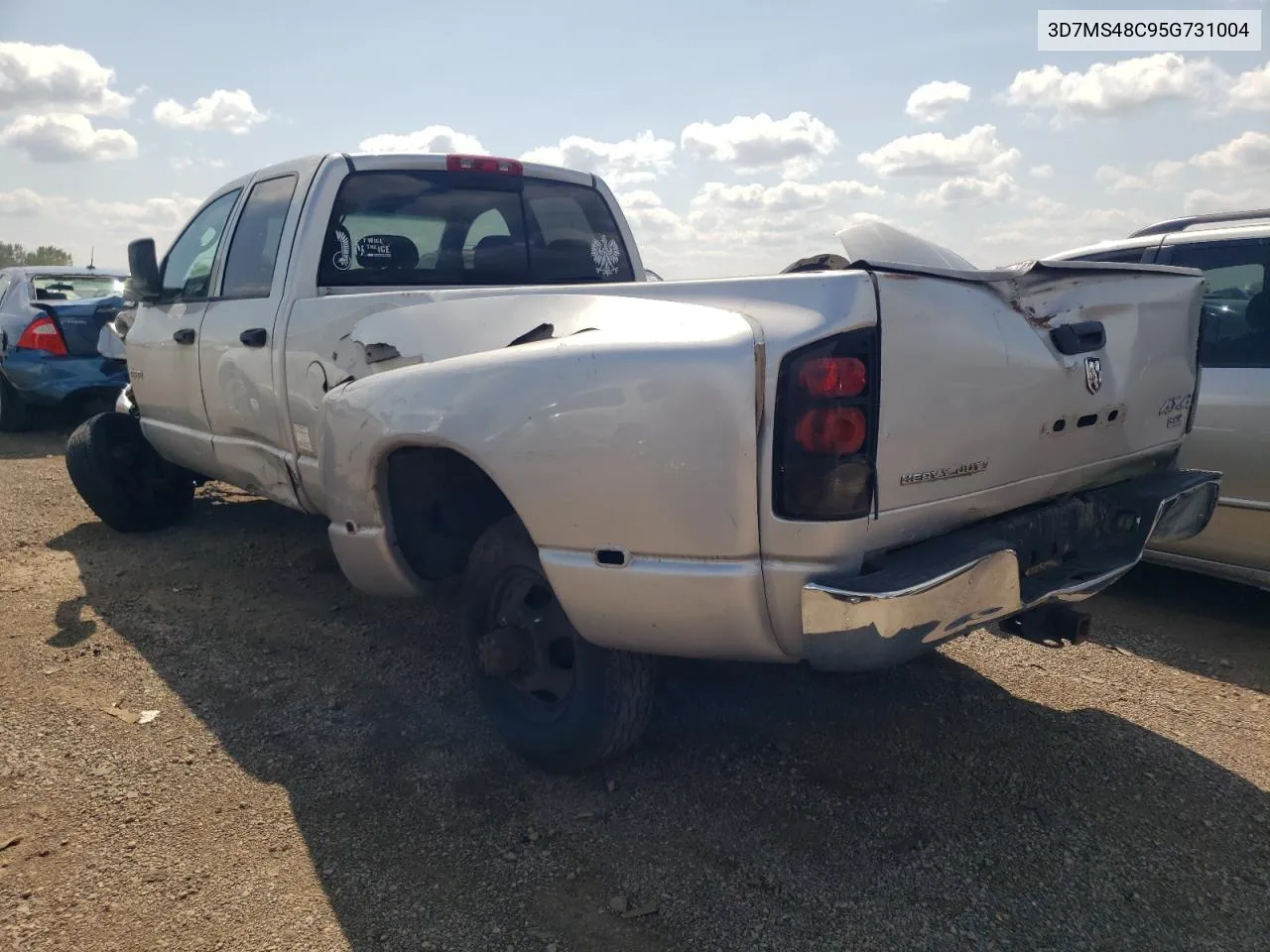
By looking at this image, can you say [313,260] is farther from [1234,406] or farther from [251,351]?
[1234,406]

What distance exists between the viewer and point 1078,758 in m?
3.07

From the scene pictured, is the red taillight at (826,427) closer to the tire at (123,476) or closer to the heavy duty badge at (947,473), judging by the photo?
the heavy duty badge at (947,473)

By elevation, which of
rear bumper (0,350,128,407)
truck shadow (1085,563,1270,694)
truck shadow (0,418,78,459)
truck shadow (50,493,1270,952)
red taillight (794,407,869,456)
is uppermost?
red taillight (794,407,869,456)

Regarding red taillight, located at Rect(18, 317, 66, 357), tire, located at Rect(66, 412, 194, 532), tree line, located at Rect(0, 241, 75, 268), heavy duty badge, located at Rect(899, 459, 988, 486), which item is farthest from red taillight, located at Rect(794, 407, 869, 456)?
tree line, located at Rect(0, 241, 75, 268)

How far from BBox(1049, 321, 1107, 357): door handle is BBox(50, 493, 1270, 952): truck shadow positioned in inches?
50.9

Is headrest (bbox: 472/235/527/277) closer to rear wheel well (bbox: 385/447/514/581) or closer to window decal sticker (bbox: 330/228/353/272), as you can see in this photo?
window decal sticker (bbox: 330/228/353/272)

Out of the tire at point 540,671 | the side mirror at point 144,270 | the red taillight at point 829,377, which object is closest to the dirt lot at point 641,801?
the tire at point 540,671

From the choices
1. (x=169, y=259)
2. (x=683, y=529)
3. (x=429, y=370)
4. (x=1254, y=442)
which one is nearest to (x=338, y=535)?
(x=429, y=370)

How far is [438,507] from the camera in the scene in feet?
10.8

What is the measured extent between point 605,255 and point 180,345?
213cm

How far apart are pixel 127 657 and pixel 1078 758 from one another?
3.50 metres

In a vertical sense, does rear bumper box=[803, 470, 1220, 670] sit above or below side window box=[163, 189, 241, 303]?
below

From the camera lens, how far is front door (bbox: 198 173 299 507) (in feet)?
13.0

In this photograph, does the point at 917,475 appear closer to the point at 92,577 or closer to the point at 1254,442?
the point at 1254,442
